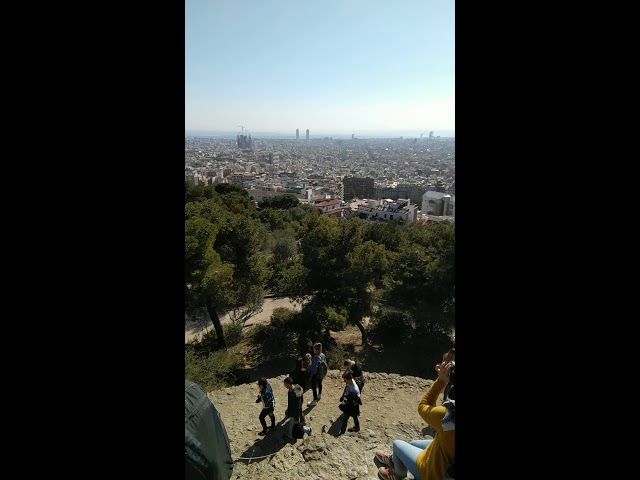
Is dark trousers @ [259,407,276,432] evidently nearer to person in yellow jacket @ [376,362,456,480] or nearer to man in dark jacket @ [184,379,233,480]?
man in dark jacket @ [184,379,233,480]

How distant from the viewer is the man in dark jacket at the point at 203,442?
3035 millimetres

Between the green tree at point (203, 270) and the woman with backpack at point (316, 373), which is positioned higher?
the green tree at point (203, 270)

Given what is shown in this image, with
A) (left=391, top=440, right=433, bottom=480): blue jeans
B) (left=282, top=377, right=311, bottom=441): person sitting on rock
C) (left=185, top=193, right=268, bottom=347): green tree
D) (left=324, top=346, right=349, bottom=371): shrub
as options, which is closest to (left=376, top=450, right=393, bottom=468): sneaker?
(left=391, top=440, right=433, bottom=480): blue jeans

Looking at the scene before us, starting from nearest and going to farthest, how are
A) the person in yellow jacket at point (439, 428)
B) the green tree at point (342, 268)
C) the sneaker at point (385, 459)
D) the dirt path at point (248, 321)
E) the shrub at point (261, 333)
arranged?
1. the person in yellow jacket at point (439, 428)
2. the sneaker at point (385, 459)
3. the shrub at point (261, 333)
4. the green tree at point (342, 268)
5. the dirt path at point (248, 321)

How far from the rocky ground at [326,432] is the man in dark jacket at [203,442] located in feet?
2.08

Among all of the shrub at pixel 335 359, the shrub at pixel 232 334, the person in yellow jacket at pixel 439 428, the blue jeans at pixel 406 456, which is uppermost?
the person in yellow jacket at pixel 439 428

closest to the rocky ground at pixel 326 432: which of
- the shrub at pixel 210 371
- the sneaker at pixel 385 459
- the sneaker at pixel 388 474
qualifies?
the sneaker at pixel 385 459

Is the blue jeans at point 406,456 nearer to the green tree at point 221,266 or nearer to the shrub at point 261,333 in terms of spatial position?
the green tree at point 221,266

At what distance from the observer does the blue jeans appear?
249 centimetres
